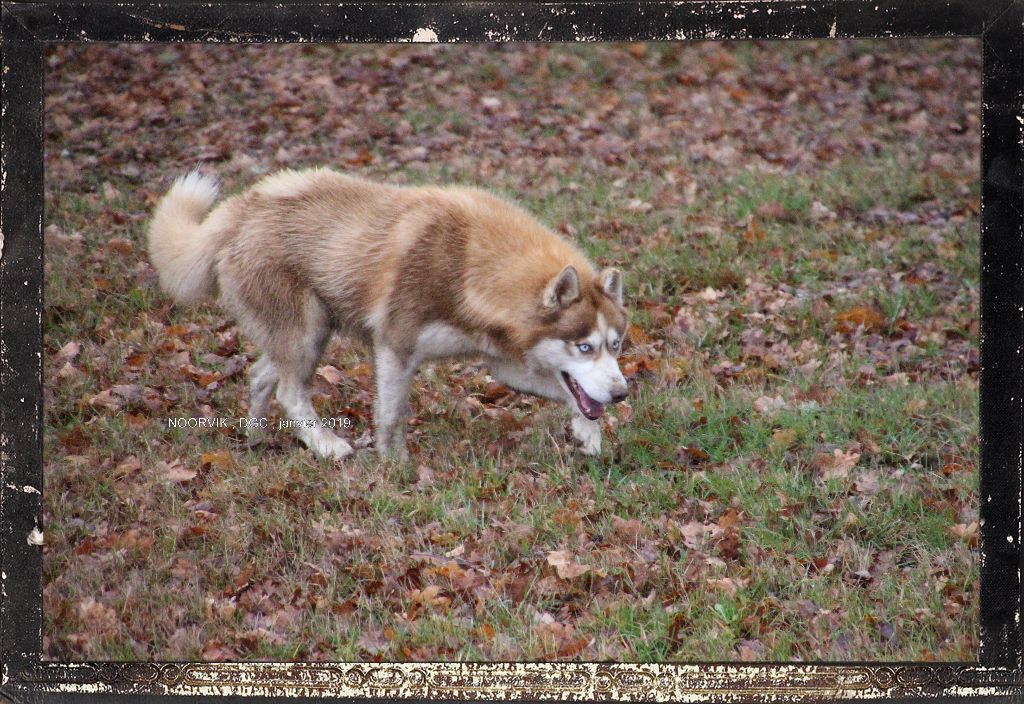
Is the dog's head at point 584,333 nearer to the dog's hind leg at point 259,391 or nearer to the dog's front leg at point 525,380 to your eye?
the dog's front leg at point 525,380

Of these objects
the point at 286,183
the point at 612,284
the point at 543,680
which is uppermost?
the point at 286,183

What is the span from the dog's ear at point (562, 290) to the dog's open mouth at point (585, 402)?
1.04 ft

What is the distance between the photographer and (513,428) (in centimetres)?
414

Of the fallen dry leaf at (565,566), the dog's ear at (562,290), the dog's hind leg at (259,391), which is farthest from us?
the dog's ear at (562,290)

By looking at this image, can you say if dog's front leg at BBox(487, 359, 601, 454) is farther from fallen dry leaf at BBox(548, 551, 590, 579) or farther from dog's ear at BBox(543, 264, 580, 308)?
fallen dry leaf at BBox(548, 551, 590, 579)

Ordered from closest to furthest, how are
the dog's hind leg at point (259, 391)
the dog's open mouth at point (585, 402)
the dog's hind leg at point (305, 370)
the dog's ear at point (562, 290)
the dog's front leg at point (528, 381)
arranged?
the dog's hind leg at point (259, 391) → the dog's hind leg at point (305, 370) → the dog's ear at point (562, 290) → the dog's open mouth at point (585, 402) → the dog's front leg at point (528, 381)

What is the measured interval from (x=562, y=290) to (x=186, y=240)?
1.63 metres

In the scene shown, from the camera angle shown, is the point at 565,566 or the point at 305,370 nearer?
the point at 565,566

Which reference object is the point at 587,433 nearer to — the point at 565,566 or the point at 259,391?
the point at 565,566

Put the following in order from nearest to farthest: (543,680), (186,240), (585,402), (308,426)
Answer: (543,680) < (308,426) < (585,402) < (186,240)

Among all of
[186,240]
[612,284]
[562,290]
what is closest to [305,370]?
[186,240]

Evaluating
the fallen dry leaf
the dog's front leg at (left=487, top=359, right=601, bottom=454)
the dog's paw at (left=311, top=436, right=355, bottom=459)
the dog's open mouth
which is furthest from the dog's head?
the dog's paw at (left=311, top=436, right=355, bottom=459)

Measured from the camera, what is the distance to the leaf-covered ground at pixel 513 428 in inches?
128

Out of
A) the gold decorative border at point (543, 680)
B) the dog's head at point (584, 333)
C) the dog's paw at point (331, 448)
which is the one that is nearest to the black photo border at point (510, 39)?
the gold decorative border at point (543, 680)
